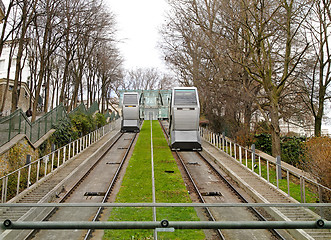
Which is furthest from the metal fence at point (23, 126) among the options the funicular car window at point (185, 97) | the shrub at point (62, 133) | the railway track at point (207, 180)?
the railway track at point (207, 180)

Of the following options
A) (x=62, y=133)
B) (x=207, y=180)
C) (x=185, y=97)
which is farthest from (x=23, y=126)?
(x=185, y=97)

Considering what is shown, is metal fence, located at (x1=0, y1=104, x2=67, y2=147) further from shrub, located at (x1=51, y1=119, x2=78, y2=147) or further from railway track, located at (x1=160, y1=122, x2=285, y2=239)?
railway track, located at (x1=160, y1=122, x2=285, y2=239)

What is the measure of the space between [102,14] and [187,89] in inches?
327

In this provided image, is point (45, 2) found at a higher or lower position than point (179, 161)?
higher

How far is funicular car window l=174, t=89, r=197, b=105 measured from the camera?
20484mm

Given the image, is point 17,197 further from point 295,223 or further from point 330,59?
point 330,59

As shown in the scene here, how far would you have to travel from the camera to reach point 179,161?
64.9 ft

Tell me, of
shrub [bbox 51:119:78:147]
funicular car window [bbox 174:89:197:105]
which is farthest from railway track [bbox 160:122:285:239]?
shrub [bbox 51:119:78:147]

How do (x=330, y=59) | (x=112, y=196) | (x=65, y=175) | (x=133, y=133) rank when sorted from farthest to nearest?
(x=133, y=133)
(x=330, y=59)
(x=65, y=175)
(x=112, y=196)

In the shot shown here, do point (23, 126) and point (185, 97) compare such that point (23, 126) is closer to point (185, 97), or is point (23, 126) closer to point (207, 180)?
point (207, 180)

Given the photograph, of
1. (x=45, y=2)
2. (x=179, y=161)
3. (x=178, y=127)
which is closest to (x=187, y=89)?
(x=178, y=127)

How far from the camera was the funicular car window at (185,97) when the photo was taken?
20.5m

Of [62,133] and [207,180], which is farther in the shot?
[62,133]

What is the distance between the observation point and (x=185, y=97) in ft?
67.4
